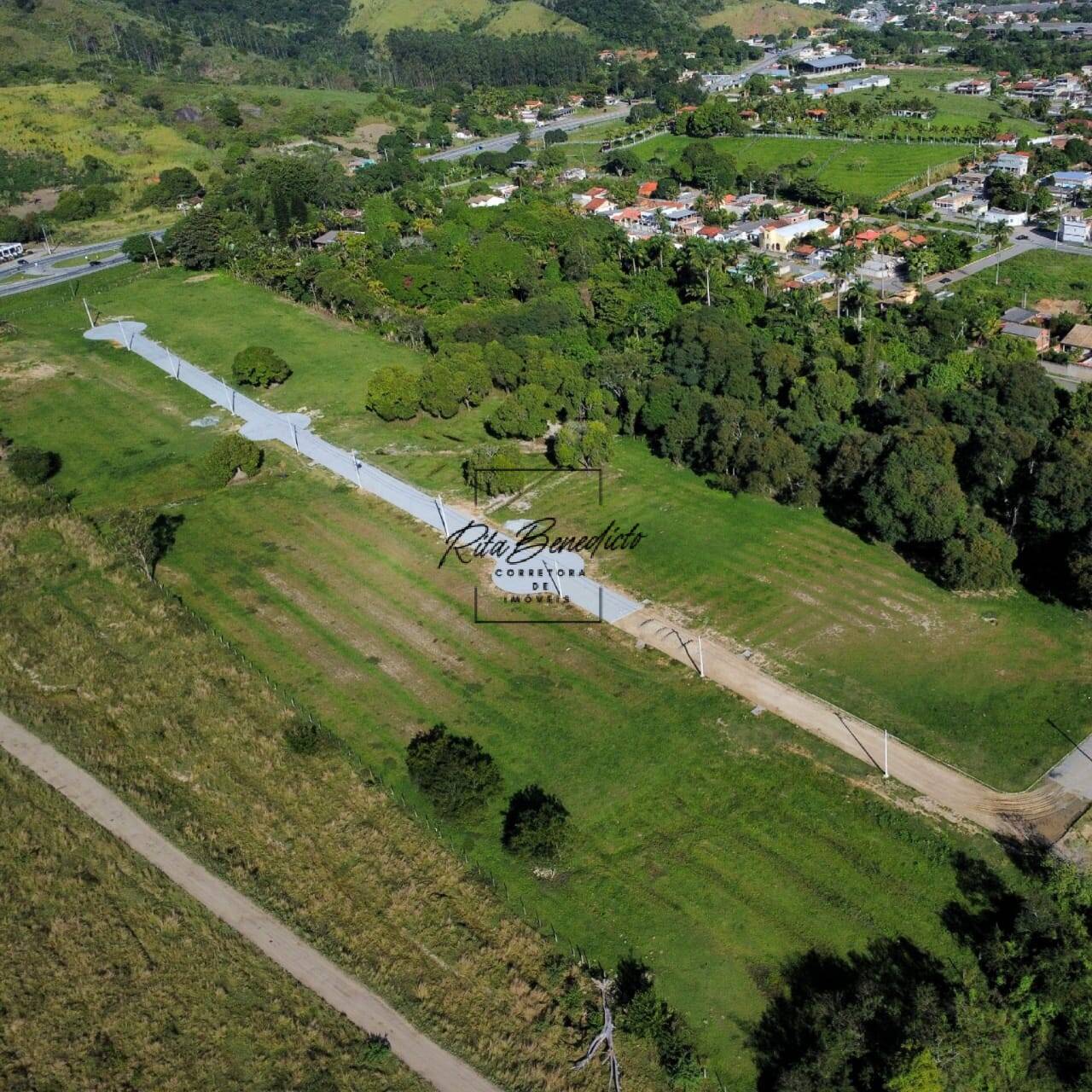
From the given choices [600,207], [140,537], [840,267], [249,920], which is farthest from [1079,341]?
[249,920]

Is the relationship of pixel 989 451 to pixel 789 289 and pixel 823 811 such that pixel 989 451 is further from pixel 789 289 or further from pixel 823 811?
pixel 789 289

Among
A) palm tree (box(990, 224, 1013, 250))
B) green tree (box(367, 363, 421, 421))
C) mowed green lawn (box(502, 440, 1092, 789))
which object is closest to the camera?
mowed green lawn (box(502, 440, 1092, 789))

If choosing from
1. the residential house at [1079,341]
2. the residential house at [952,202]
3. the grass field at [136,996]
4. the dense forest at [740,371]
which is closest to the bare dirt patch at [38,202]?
the dense forest at [740,371]

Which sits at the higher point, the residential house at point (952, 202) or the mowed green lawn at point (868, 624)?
the residential house at point (952, 202)

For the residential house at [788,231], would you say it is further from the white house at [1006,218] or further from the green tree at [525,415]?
the green tree at [525,415]

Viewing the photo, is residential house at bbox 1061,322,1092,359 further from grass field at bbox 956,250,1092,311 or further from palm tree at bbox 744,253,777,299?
palm tree at bbox 744,253,777,299

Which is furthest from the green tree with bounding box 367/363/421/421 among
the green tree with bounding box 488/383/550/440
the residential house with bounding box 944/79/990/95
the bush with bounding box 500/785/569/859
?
the residential house with bounding box 944/79/990/95

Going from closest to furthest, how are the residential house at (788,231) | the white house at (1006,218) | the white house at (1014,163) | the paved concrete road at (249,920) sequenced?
the paved concrete road at (249,920) → the residential house at (788,231) → the white house at (1006,218) → the white house at (1014,163)
